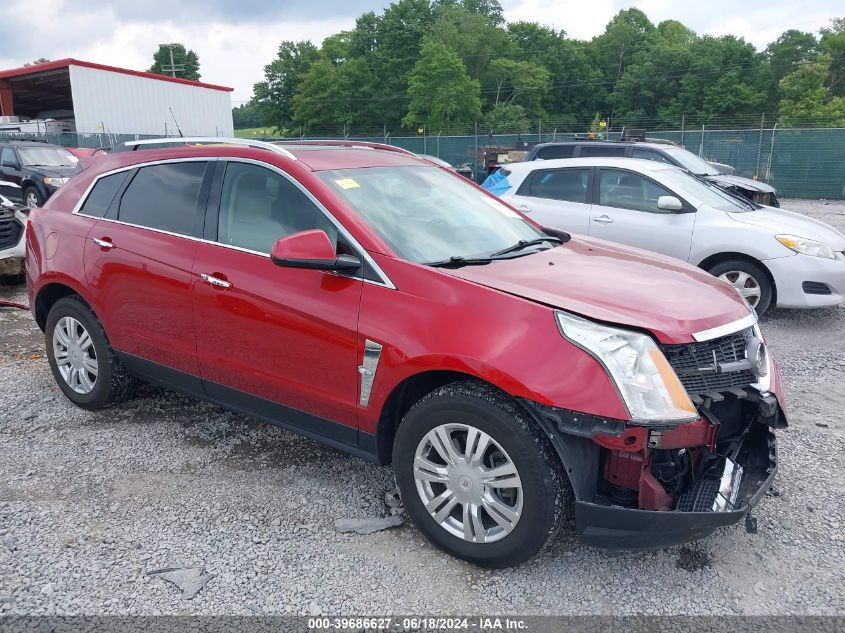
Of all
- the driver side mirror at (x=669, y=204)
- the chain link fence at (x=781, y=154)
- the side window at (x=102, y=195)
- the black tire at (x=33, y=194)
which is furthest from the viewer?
the chain link fence at (x=781, y=154)

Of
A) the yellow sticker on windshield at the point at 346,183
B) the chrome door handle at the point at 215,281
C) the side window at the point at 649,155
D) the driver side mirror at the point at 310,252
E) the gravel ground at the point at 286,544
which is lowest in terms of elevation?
the gravel ground at the point at 286,544

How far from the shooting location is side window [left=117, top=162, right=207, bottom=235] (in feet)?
12.5

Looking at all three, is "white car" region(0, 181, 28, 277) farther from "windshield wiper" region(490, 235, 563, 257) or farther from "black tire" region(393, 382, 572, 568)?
"black tire" region(393, 382, 572, 568)

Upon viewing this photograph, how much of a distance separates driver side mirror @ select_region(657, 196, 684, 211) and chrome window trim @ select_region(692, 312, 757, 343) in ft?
13.7

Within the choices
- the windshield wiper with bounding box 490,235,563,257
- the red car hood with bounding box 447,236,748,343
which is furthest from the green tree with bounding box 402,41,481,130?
the red car hood with bounding box 447,236,748,343

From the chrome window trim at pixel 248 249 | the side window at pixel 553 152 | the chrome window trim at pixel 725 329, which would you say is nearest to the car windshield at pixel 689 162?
the side window at pixel 553 152

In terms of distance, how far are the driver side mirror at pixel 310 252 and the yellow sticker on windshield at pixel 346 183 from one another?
1.54ft

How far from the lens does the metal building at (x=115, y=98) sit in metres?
35.1

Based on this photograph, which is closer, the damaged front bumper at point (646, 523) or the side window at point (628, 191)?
the damaged front bumper at point (646, 523)

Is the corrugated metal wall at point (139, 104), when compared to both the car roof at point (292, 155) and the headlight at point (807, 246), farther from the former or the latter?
the headlight at point (807, 246)

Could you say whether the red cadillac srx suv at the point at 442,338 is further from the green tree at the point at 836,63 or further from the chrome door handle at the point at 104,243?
the green tree at the point at 836,63

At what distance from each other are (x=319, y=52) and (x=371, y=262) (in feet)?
282

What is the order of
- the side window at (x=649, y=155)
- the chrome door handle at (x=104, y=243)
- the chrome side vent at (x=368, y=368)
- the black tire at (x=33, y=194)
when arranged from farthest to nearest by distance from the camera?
1. the black tire at (x=33, y=194)
2. the side window at (x=649, y=155)
3. the chrome door handle at (x=104, y=243)
4. the chrome side vent at (x=368, y=368)

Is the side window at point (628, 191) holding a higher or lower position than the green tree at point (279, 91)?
lower
